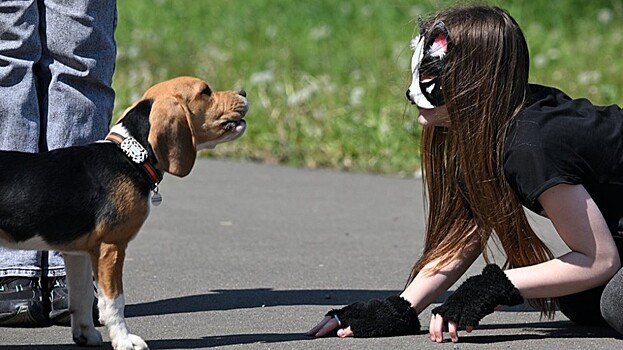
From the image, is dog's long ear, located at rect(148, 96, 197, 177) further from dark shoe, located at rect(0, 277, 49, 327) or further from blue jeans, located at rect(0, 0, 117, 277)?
dark shoe, located at rect(0, 277, 49, 327)

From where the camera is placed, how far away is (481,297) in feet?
14.6

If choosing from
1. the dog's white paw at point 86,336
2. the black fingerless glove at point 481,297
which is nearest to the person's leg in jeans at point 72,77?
the dog's white paw at point 86,336

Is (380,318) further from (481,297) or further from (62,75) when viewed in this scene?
(62,75)

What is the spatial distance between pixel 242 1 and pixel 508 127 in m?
11.4

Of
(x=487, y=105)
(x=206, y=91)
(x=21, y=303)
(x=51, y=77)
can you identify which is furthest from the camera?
(x=51, y=77)

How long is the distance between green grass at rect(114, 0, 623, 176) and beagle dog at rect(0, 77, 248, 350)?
419 centimetres

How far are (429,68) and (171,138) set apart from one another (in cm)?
98

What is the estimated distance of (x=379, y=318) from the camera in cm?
469

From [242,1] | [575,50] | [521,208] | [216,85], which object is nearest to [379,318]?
[521,208]

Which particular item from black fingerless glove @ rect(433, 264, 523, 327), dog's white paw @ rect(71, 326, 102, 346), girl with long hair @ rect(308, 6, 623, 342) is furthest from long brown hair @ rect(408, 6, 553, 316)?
dog's white paw @ rect(71, 326, 102, 346)

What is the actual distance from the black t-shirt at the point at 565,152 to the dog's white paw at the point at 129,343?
1441mm

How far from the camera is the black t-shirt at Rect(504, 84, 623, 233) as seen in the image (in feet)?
14.3

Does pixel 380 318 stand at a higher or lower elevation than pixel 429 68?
lower

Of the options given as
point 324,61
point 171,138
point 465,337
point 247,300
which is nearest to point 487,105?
point 465,337
